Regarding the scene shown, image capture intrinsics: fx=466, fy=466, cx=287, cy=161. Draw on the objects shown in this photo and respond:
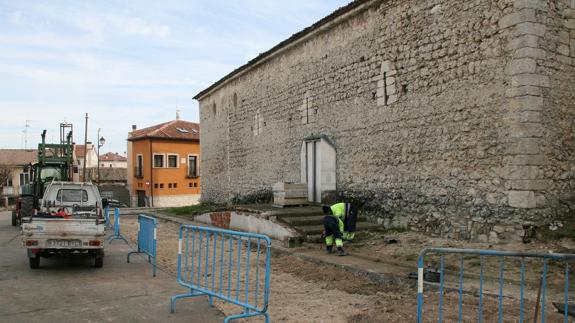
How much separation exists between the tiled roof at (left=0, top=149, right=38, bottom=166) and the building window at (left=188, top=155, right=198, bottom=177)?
17.5 meters

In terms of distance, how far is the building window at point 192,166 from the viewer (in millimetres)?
42494

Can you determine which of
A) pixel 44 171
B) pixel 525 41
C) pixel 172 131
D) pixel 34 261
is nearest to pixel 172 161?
pixel 172 131

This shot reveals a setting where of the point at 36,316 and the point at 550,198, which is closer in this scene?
the point at 36,316

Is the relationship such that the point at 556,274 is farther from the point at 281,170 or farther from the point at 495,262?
the point at 281,170

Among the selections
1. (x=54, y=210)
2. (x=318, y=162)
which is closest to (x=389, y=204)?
(x=318, y=162)

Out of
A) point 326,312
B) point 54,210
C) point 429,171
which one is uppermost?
point 429,171

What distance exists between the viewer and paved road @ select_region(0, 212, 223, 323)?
222 inches

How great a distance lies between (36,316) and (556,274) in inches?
279

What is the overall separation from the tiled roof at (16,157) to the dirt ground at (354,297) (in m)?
44.8

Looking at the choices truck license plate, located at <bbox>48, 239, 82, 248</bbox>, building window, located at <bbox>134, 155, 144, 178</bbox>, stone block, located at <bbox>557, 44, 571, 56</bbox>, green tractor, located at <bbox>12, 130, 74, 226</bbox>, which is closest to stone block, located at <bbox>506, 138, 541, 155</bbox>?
stone block, located at <bbox>557, 44, 571, 56</bbox>

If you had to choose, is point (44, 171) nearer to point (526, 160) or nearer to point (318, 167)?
point (318, 167)

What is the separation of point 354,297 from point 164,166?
35.9 meters

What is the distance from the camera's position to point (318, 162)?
14188mm

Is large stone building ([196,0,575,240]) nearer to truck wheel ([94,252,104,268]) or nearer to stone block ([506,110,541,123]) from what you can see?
stone block ([506,110,541,123])
